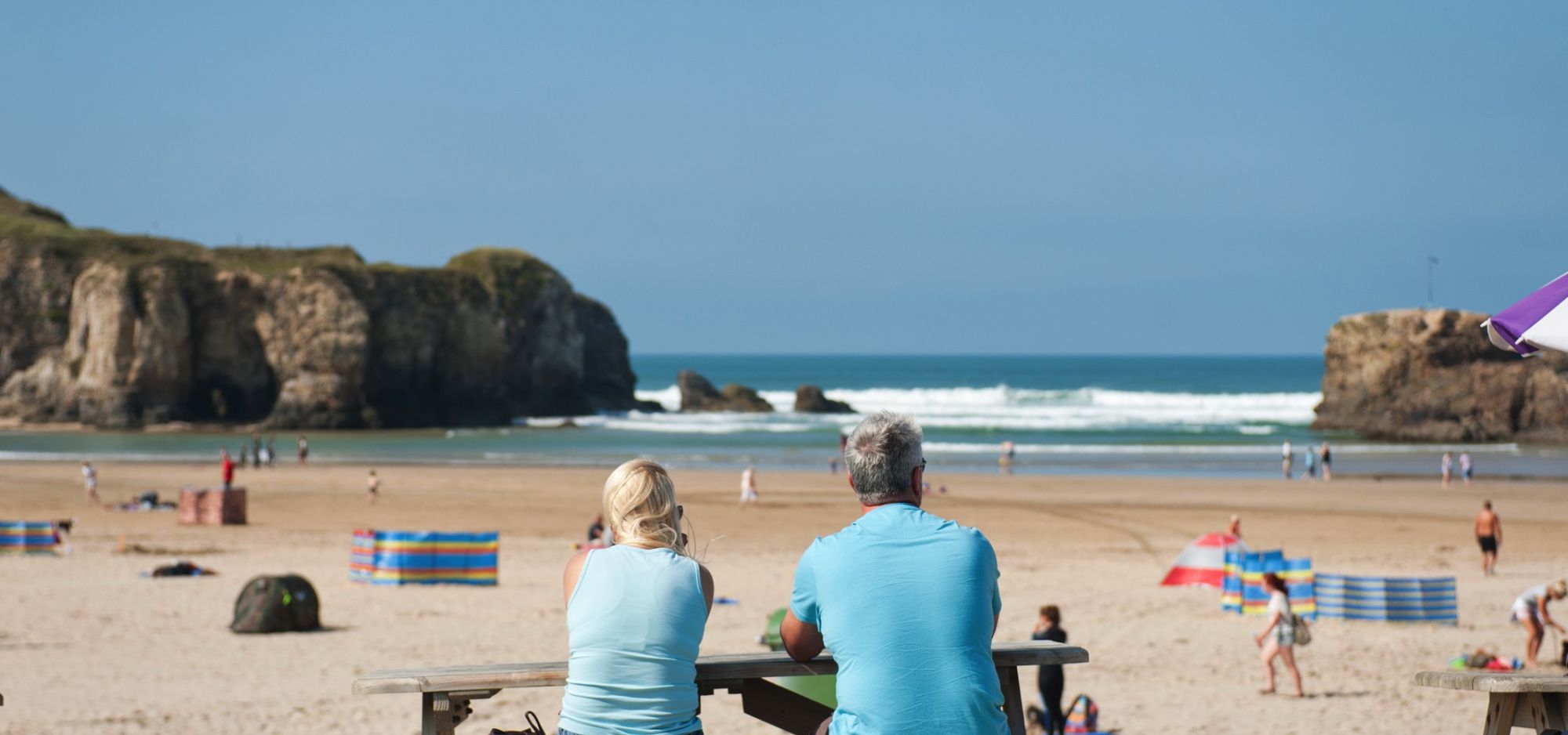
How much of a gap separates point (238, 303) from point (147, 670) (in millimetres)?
62626

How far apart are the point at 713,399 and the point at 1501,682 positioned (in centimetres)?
8290

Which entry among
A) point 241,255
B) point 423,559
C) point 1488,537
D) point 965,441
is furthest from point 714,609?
point 241,255

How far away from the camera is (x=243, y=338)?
68812mm

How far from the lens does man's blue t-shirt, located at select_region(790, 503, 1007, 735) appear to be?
315cm

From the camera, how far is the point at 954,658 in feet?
10.4

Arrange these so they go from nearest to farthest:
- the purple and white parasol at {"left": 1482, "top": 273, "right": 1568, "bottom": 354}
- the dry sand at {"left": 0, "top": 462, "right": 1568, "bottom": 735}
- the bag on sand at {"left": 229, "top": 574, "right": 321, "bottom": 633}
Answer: the purple and white parasol at {"left": 1482, "top": 273, "right": 1568, "bottom": 354} < the dry sand at {"left": 0, "top": 462, "right": 1568, "bottom": 735} < the bag on sand at {"left": 229, "top": 574, "right": 321, "bottom": 633}

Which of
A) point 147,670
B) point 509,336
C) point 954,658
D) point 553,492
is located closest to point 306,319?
point 509,336

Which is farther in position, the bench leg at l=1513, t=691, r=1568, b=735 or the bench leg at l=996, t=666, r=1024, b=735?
the bench leg at l=1513, t=691, r=1568, b=735

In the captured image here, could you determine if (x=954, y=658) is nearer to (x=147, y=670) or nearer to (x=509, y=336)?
(x=147, y=670)

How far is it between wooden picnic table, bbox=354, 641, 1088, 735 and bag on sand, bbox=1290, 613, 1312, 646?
7450 millimetres

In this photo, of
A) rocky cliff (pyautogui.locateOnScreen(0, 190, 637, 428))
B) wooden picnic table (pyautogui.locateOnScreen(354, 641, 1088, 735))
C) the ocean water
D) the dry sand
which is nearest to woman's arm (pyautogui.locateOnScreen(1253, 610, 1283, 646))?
the dry sand

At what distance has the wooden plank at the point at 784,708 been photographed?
3.79 metres

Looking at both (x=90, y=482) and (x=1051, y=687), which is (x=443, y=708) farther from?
(x=90, y=482)

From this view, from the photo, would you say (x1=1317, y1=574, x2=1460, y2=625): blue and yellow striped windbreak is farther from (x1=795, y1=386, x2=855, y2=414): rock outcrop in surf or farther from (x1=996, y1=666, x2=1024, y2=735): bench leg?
(x1=795, y1=386, x2=855, y2=414): rock outcrop in surf
